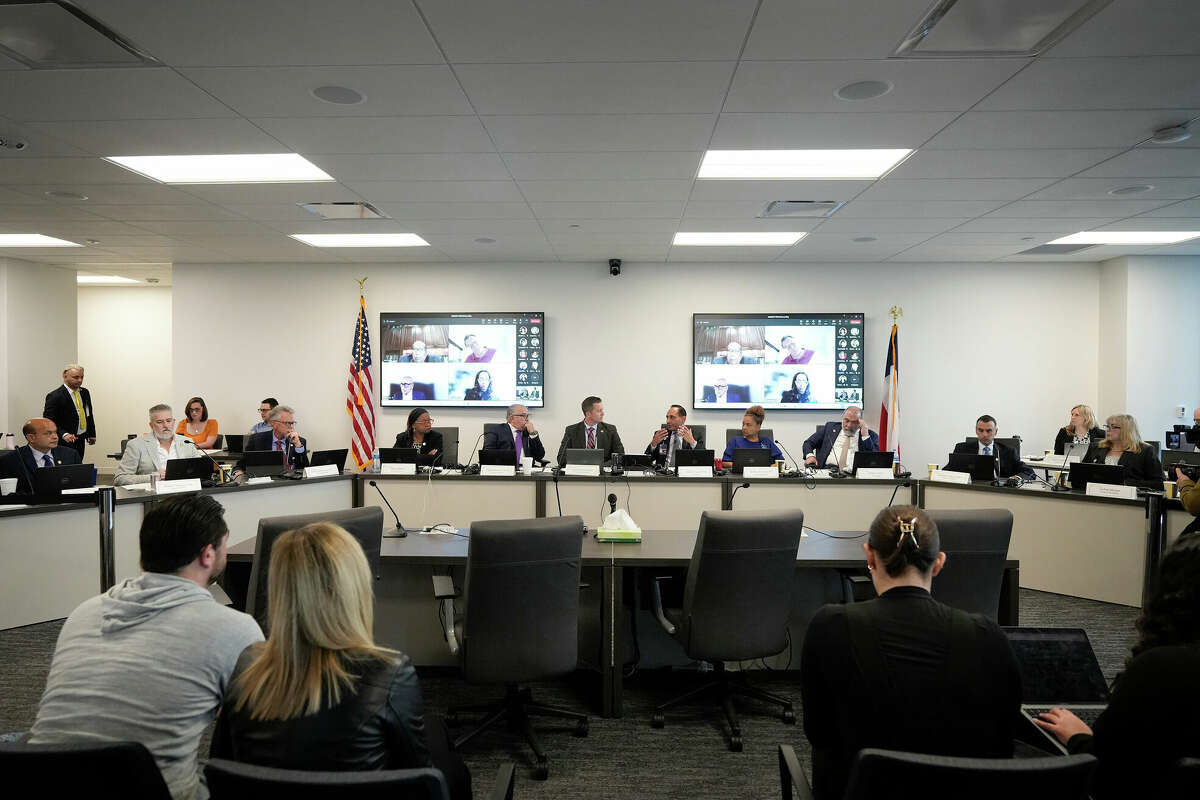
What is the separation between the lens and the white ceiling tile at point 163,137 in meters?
4.16

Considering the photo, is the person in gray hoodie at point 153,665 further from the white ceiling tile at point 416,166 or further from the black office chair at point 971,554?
the white ceiling tile at point 416,166

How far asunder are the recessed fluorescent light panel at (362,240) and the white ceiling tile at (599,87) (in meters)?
3.70

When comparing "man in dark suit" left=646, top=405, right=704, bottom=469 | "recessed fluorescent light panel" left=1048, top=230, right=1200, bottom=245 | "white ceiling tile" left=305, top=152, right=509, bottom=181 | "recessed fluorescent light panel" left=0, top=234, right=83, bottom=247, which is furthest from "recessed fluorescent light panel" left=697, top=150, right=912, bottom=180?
"recessed fluorescent light panel" left=0, top=234, right=83, bottom=247

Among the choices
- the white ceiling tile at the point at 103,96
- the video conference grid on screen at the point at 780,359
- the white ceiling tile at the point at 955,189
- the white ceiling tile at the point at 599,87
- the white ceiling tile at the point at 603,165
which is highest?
the white ceiling tile at the point at 955,189

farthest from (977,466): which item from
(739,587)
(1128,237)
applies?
(739,587)

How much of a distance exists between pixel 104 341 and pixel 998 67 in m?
13.0

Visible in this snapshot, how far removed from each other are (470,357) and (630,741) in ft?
19.9

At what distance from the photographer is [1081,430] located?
24.8ft

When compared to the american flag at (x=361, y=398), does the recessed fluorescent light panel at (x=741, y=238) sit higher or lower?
higher

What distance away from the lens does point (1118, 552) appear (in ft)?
17.2

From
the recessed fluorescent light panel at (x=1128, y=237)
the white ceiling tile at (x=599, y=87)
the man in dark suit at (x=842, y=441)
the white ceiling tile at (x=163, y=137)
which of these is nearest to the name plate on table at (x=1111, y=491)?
the man in dark suit at (x=842, y=441)

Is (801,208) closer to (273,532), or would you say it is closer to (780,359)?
(780,359)

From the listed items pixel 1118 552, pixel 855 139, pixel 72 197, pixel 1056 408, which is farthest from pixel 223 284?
pixel 1056 408

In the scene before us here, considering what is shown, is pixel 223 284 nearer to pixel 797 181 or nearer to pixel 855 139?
pixel 797 181
